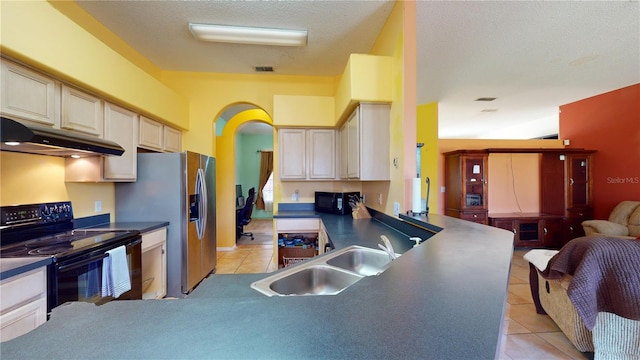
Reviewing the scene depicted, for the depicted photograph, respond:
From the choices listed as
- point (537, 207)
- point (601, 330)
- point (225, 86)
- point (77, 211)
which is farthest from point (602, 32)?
point (77, 211)

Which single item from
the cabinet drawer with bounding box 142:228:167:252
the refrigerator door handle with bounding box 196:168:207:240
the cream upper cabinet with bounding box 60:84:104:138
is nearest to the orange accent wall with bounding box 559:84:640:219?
the refrigerator door handle with bounding box 196:168:207:240

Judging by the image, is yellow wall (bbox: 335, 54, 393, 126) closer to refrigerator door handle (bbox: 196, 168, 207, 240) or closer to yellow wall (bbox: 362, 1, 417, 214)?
yellow wall (bbox: 362, 1, 417, 214)

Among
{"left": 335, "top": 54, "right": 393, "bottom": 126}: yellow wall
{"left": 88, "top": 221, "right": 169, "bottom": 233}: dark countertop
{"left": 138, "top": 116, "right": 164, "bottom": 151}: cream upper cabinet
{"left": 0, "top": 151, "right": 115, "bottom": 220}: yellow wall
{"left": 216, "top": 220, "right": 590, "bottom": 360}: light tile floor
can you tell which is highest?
{"left": 335, "top": 54, "right": 393, "bottom": 126}: yellow wall

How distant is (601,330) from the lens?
1.61 metres

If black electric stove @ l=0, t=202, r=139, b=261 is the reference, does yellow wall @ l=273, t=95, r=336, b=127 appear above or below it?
above

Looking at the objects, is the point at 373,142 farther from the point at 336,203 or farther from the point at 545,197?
the point at 545,197

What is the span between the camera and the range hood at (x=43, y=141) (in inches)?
54.6

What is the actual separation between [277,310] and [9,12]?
7.91ft

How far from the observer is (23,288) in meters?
1.31

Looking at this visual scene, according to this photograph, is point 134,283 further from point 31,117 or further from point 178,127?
point 178,127

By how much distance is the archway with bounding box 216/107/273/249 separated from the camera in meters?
4.39

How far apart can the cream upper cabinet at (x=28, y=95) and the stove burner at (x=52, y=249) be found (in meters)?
0.88

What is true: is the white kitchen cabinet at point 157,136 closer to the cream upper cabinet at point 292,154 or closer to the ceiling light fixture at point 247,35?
the ceiling light fixture at point 247,35

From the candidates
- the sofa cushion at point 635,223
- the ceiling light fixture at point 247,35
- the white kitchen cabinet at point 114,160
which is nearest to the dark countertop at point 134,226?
the white kitchen cabinet at point 114,160
